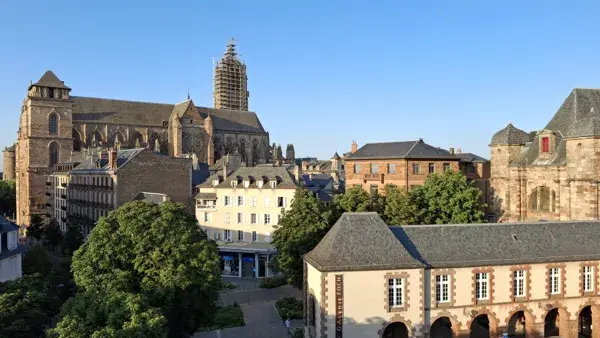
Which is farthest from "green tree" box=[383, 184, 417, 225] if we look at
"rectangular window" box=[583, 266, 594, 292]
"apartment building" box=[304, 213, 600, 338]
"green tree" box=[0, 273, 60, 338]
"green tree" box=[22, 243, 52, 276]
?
"green tree" box=[22, 243, 52, 276]

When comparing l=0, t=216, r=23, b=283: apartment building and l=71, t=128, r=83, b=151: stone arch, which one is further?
l=71, t=128, r=83, b=151: stone arch

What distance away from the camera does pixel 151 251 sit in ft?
91.7

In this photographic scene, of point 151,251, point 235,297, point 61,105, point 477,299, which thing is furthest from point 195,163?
point 477,299

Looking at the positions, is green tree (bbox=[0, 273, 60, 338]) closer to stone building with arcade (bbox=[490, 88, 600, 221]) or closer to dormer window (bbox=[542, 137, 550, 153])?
stone building with arcade (bbox=[490, 88, 600, 221])

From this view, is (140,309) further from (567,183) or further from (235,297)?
(567,183)

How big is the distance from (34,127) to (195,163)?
31.4 meters

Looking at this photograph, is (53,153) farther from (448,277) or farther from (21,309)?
(448,277)

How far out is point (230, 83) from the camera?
139m

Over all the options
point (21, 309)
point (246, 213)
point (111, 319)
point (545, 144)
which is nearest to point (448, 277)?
point (111, 319)

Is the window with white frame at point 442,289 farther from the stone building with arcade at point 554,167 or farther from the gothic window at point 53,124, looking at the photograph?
the gothic window at point 53,124

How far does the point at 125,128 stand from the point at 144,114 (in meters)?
6.68

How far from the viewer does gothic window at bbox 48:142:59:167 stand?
9279 centimetres

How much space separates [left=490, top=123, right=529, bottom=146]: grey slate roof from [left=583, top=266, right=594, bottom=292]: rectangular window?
1908cm

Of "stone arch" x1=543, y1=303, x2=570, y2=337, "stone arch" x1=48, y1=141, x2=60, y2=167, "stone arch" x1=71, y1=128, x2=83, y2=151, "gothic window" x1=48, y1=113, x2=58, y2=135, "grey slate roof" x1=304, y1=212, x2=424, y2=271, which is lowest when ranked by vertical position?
"stone arch" x1=543, y1=303, x2=570, y2=337
